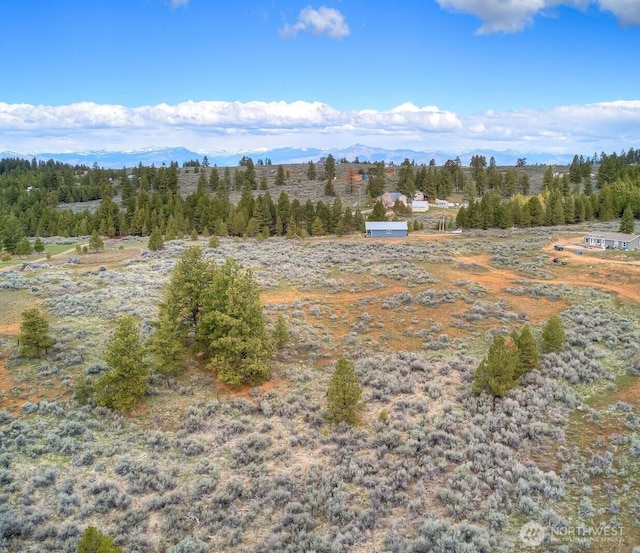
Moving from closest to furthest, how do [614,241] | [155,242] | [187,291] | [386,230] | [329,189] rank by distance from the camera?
[187,291], [614,241], [155,242], [386,230], [329,189]

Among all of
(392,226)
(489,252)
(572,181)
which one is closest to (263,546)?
(489,252)

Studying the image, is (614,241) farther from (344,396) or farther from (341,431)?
(341,431)

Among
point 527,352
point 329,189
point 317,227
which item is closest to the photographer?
point 527,352

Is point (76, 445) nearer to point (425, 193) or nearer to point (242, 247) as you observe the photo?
point (242, 247)

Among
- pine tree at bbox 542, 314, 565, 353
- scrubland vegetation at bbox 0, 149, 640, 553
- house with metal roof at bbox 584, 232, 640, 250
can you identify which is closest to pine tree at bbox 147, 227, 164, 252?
scrubland vegetation at bbox 0, 149, 640, 553

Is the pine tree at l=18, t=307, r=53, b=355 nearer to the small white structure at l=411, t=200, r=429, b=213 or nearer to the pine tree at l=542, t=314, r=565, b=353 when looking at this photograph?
the pine tree at l=542, t=314, r=565, b=353

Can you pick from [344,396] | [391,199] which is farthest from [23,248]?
[391,199]

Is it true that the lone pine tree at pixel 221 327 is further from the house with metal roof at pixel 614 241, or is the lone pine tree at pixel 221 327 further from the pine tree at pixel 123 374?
the house with metal roof at pixel 614 241
